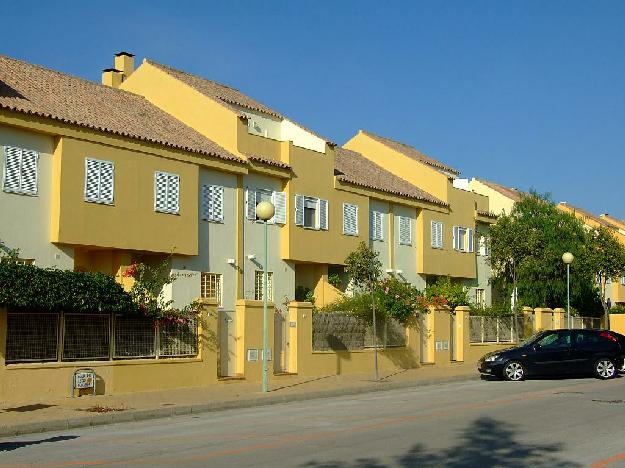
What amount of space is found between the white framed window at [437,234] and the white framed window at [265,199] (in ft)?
37.7

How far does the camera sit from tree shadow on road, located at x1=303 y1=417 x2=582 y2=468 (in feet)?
36.0

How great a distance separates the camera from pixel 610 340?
2764cm

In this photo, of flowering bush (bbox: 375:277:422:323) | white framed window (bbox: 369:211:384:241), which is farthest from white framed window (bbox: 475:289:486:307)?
flowering bush (bbox: 375:277:422:323)

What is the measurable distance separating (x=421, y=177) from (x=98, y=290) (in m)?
25.9

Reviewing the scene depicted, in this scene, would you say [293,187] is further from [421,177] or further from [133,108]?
[421,177]

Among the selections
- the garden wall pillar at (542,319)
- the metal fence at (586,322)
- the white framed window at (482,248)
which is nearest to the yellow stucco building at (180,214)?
the garden wall pillar at (542,319)

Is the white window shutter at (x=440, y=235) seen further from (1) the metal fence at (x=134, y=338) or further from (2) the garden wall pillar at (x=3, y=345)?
(2) the garden wall pillar at (x=3, y=345)

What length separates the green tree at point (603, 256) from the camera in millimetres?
46562

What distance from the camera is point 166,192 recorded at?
27547mm

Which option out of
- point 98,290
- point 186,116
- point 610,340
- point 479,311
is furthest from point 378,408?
point 479,311

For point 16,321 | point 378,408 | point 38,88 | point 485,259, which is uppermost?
point 38,88

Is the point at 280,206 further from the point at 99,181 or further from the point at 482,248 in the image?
the point at 482,248

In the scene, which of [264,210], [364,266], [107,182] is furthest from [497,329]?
[107,182]

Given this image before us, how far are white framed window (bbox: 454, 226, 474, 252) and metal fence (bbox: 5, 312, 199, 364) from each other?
76.8 ft
